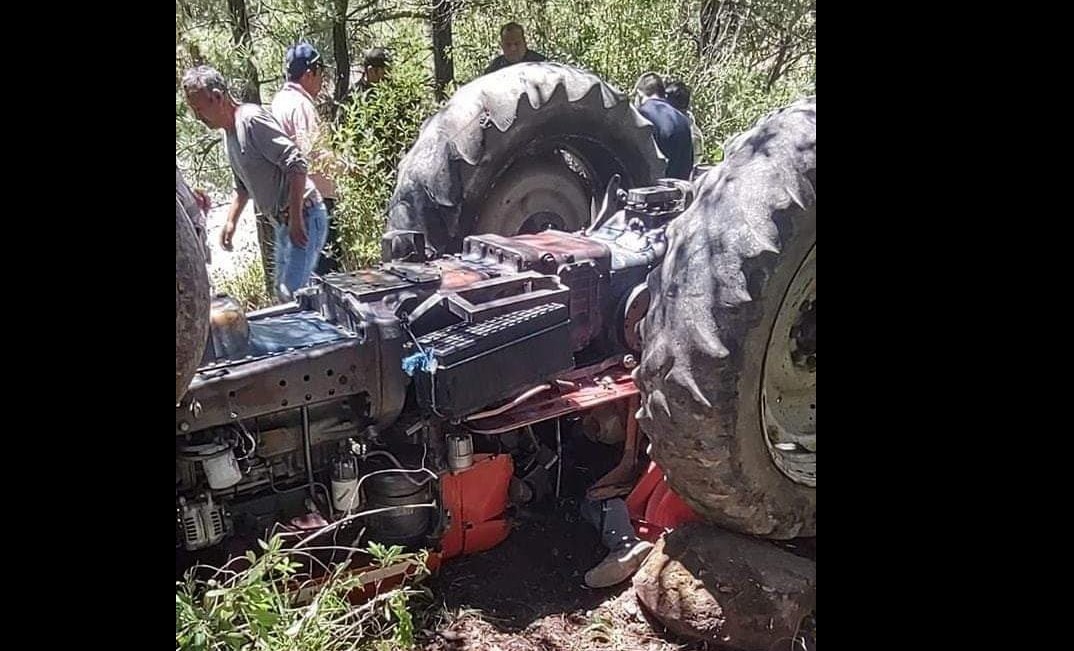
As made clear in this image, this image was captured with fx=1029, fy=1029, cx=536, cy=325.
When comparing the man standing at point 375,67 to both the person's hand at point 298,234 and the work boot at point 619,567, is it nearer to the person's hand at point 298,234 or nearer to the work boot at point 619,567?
the person's hand at point 298,234

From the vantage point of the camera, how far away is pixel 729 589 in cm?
267

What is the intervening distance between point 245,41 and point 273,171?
2924 millimetres

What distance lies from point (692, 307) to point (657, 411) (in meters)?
0.29

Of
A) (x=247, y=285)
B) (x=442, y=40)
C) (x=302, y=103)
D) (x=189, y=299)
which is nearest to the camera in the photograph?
(x=189, y=299)

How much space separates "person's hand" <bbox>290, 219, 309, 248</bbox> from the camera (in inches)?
176

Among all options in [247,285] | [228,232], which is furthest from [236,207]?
[247,285]

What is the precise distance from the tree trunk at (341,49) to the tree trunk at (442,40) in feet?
2.16

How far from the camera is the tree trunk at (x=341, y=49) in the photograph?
7461 millimetres

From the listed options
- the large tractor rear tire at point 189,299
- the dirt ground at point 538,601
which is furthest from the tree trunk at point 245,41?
the large tractor rear tire at point 189,299

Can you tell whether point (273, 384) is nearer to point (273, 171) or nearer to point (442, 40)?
point (273, 171)

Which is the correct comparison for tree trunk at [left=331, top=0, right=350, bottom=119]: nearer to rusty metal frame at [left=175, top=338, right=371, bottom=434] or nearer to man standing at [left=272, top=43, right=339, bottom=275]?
man standing at [left=272, top=43, right=339, bottom=275]

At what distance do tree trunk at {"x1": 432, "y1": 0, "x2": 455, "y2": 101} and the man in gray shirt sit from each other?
3.24 m

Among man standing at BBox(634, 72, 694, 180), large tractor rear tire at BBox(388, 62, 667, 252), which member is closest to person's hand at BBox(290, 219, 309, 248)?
large tractor rear tire at BBox(388, 62, 667, 252)
